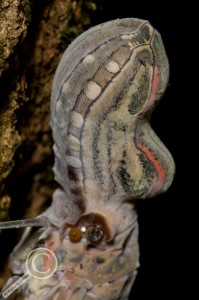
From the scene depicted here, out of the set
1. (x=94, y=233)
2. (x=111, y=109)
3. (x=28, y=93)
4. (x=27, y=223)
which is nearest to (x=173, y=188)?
(x=28, y=93)

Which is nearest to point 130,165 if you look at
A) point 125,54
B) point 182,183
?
point 125,54

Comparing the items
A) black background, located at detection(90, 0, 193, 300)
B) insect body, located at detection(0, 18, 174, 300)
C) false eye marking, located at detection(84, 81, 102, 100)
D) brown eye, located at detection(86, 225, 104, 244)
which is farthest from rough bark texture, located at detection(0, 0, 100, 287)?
black background, located at detection(90, 0, 193, 300)

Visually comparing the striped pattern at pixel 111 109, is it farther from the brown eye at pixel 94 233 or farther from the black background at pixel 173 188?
the black background at pixel 173 188

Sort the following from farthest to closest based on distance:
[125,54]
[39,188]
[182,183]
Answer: [182,183] < [39,188] < [125,54]

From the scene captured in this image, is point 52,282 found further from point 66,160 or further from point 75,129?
point 75,129

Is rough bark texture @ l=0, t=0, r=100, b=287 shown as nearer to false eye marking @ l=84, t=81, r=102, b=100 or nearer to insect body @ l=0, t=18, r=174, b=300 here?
insect body @ l=0, t=18, r=174, b=300

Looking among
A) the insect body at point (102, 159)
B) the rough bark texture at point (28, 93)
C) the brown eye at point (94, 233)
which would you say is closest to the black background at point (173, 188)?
the rough bark texture at point (28, 93)
